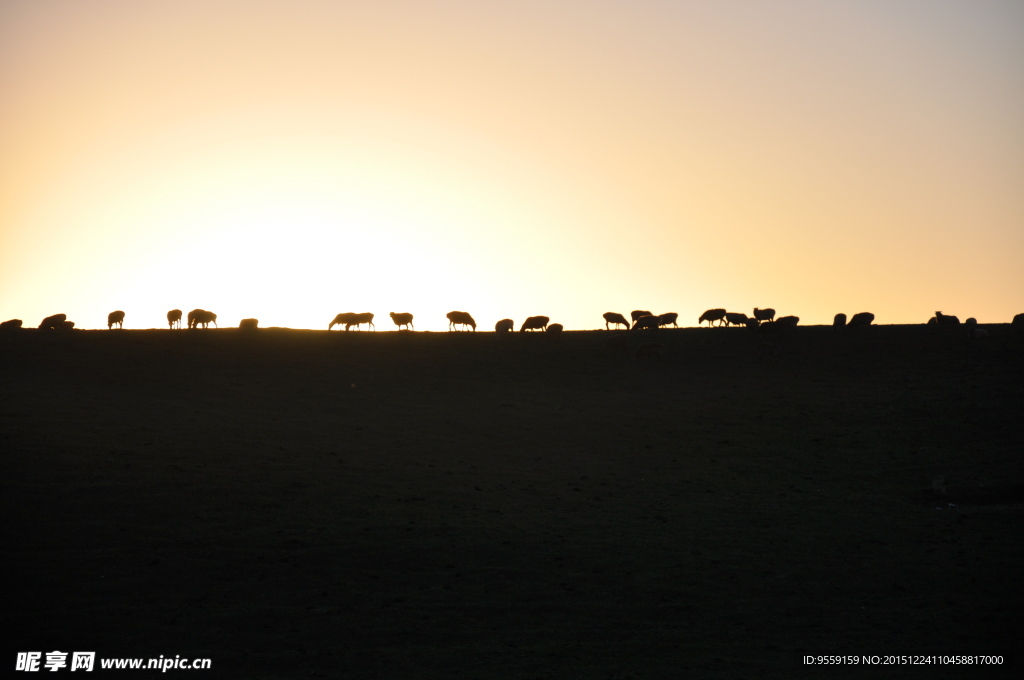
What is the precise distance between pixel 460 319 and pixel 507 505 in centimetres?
2757

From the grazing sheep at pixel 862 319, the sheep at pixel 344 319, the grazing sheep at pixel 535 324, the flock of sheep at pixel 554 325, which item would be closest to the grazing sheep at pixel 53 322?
the flock of sheep at pixel 554 325

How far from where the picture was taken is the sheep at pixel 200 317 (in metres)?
52.0

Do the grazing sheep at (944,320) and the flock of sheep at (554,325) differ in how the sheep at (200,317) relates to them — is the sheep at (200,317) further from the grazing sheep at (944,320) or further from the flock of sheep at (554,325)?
the grazing sheep at (944,320)

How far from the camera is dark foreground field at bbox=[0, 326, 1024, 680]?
20219 millimetres

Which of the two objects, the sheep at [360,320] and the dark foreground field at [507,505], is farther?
the sheep at [360,320]

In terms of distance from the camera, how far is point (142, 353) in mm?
45719

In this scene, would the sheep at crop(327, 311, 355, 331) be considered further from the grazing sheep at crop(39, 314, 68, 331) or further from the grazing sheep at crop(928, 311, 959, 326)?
the grazing sheep at crop(928, 311, 959, 326)

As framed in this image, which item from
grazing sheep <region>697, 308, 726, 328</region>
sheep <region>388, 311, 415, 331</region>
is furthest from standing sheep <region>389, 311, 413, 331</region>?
grazing sheep <region>697, 308, 726, 328</region>

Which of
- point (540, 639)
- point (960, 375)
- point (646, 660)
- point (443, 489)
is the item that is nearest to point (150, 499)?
point (443, 489)

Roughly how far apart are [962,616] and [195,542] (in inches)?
753

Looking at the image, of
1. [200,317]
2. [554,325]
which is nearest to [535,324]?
[554,325]

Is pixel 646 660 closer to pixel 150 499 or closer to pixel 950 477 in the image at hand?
pixel 150 499

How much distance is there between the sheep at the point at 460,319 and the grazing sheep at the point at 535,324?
3.15m

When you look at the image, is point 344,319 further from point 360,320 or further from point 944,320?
point 944,320
